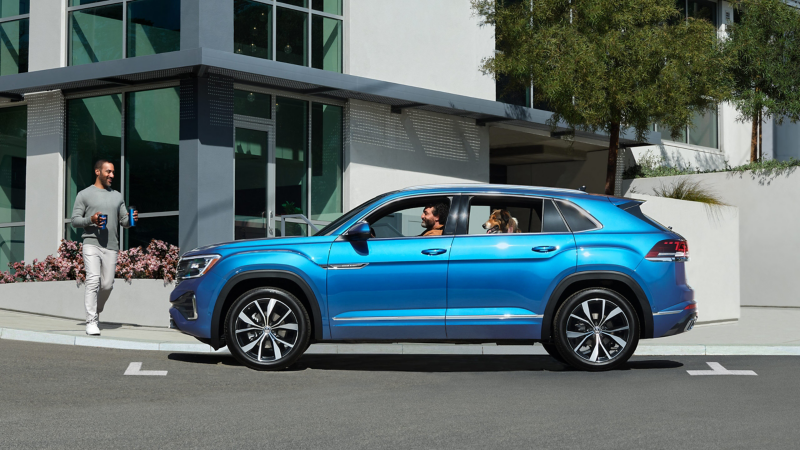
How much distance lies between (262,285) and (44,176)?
9155mm

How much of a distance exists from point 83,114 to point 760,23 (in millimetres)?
14990

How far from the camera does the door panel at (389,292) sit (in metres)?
8.77

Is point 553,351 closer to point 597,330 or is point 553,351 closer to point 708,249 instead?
point 597,330

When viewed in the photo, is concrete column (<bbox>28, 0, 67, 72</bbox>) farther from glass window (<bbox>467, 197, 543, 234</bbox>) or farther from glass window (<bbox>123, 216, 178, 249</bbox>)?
glass window (<bbox>467, 197, 543, 234</bbox>)

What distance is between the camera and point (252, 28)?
632 inches

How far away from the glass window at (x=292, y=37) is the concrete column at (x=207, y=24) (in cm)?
123

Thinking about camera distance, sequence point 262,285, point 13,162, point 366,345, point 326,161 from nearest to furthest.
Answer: point 262,285 < point 366,345 < point 326,161 < point 13,162

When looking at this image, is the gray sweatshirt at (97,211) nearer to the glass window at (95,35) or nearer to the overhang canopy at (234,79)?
the overhang canopy at (234,79)

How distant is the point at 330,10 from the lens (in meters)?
17.3

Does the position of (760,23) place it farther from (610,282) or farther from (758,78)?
(610,282)

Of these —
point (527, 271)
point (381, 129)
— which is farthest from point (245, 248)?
point (381, 129)

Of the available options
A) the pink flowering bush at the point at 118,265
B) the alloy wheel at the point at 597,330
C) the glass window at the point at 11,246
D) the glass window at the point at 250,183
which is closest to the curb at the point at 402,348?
the alloy wheel at the point at 597,330

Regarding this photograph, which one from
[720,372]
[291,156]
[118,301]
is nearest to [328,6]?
[291,156]

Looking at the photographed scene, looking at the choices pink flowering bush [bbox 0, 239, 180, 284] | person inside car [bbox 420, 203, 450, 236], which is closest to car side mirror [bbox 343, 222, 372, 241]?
person inside car [bbox 420, 203, 450, 236]
